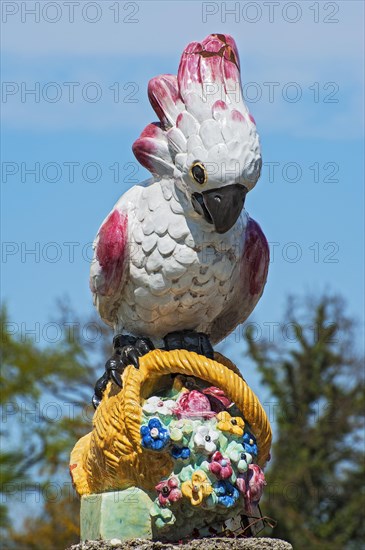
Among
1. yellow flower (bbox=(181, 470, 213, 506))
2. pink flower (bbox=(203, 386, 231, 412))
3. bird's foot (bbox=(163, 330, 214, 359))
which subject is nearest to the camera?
yellow flower (bbox=(181, 470, 213, 506))

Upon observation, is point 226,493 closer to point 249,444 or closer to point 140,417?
point 249,444

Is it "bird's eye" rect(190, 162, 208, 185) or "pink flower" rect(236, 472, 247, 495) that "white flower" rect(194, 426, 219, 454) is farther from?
"bird's eye" rect(190, 162, 208, 185)

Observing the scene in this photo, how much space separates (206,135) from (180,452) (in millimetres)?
1693

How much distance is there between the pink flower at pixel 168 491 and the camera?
616 cm

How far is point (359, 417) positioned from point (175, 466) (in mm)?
11970

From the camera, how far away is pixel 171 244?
6.47m

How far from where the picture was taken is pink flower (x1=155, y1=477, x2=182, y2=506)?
20.2ft

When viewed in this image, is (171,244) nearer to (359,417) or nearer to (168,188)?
(168,188)

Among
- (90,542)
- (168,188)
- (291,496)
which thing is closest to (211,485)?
(90,542)

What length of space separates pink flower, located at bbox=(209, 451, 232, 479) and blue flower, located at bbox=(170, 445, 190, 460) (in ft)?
0.45

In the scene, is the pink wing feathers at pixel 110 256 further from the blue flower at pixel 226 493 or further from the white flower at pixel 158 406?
the blue flower at pixel 226 493

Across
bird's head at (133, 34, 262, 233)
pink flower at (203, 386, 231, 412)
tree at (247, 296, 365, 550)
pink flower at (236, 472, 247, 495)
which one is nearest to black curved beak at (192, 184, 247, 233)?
bird's head at (133, 34, 262, 233)

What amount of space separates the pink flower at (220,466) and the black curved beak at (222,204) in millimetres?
1224

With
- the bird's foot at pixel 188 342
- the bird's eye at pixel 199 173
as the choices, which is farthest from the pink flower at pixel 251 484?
the bird's eye at pixel 199 173
